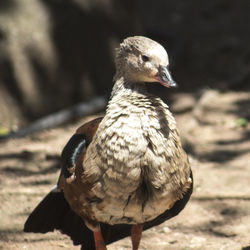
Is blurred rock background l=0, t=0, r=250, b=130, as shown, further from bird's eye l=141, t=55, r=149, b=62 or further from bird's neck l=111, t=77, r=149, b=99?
bird's eye l=141, t=55, r=149, b=62

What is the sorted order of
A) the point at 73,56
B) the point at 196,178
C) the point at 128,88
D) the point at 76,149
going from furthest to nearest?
the point at 73,56 < the point at 196,178 < the point at 76,149 < the point at 128,88

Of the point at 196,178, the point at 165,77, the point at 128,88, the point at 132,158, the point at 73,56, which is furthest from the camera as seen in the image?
the point at 73,56

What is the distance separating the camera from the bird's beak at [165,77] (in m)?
3.66

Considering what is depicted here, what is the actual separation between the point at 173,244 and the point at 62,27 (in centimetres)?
384

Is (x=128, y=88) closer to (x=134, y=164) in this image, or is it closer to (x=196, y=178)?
(x=134, y=164)

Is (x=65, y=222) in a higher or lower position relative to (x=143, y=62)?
lower

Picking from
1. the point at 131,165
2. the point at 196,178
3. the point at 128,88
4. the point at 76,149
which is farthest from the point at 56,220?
the point at 196,178

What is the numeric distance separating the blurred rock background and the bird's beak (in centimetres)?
362

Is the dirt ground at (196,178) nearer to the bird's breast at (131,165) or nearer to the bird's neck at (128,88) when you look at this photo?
the bird's breast at (131,165)

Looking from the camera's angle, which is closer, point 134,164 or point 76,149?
point 134,164

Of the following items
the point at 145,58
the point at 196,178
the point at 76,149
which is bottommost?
the point at 196,178

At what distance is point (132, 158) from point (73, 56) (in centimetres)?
409

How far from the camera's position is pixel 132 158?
11.7 feet

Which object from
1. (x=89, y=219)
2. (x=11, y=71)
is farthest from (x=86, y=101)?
(x=89, y=219)
